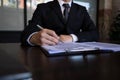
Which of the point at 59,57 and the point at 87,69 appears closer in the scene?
the point at 87,69

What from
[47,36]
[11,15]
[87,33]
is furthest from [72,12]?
[11,15]

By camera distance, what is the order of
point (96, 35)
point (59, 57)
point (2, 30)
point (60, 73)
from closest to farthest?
point (60, 73) < point (59, 57) < point (96, 35) < point (2, 30)

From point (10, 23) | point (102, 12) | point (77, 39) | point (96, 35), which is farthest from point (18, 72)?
point (102, 12)

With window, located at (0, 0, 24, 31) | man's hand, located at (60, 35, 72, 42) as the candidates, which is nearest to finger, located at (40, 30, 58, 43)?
man's hand, located at (60, 35, 72, 42)

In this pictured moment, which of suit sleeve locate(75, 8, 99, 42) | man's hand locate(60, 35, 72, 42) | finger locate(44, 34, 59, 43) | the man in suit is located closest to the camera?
finger locate(44, 34, 59, 43)

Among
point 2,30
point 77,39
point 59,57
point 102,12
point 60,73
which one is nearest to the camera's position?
point 60,73

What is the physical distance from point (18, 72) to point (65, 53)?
517 millimetres

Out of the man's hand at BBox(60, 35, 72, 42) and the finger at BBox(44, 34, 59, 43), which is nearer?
the finger at BBox(44, 34, 59, 43)

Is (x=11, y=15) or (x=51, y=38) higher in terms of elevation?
(x=11, y=15)

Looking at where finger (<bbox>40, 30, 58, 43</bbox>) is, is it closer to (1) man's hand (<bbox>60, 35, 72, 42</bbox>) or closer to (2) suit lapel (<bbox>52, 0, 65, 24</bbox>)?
(1) man's hand (<bbox>60, 35, 72, 42</bbox>)

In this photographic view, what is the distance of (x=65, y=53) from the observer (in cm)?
83

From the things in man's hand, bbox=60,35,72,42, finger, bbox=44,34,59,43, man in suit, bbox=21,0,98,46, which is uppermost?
man in suit, bbox=21,0,98,46

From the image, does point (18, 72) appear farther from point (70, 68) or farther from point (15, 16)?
point (15, 16)

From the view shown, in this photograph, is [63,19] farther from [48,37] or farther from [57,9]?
[48,37]
